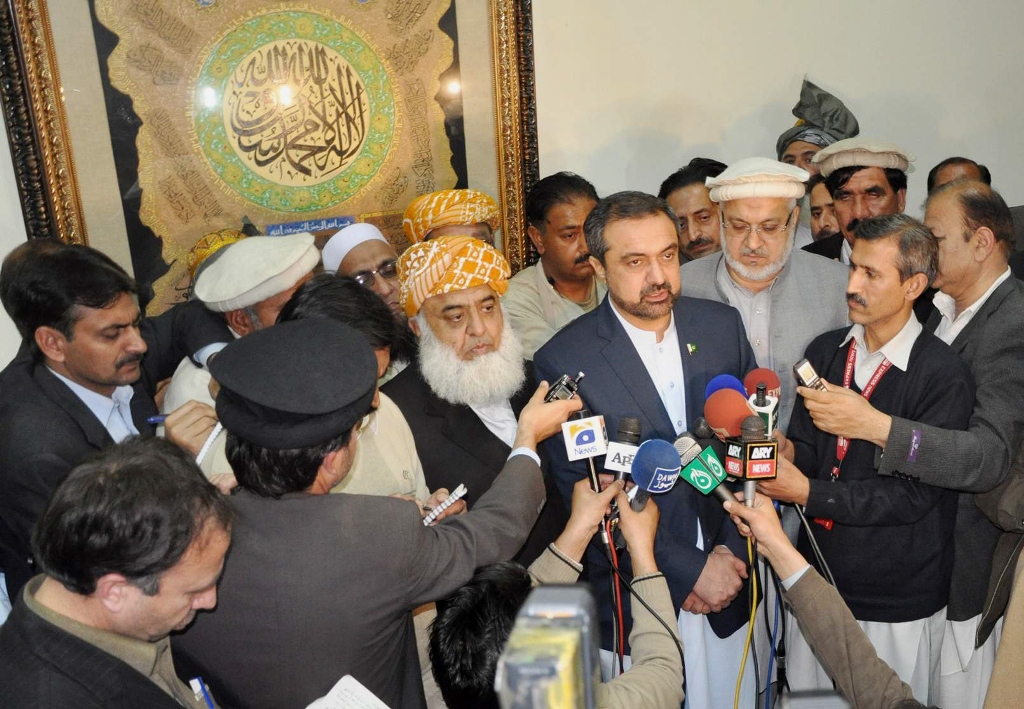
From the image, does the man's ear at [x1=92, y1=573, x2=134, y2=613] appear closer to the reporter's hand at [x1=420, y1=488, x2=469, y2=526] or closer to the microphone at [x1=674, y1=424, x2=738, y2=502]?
the reporter's hand at [x1=420, y1=488, x2=469, y2=526]

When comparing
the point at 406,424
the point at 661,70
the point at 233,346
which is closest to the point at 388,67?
the point at 661,70

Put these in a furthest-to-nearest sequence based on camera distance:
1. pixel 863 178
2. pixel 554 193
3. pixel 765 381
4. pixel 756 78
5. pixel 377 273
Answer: pixel 756 78 < pixel 554 193 < pixel 863 178 < pixel 377 273 < pixel 765 381

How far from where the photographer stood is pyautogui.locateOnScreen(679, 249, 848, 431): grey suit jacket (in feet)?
10.3

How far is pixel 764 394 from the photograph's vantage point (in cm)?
238

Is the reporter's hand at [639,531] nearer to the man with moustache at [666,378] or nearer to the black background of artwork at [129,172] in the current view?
the man with moustache at [666,378]

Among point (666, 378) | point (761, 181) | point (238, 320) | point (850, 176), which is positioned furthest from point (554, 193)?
point (238, 320)

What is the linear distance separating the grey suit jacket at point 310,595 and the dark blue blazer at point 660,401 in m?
1.04

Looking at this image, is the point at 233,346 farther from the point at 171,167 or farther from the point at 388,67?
the point at 388,67

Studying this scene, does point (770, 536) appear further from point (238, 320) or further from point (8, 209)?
point (8, 209)

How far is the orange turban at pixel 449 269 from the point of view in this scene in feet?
9.59

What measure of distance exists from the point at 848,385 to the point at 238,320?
2084 mm

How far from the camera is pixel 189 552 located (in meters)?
1.52

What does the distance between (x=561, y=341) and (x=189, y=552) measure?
1.64 metres

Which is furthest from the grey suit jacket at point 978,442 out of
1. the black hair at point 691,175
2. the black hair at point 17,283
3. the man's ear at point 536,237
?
the black hair at point 17,283
